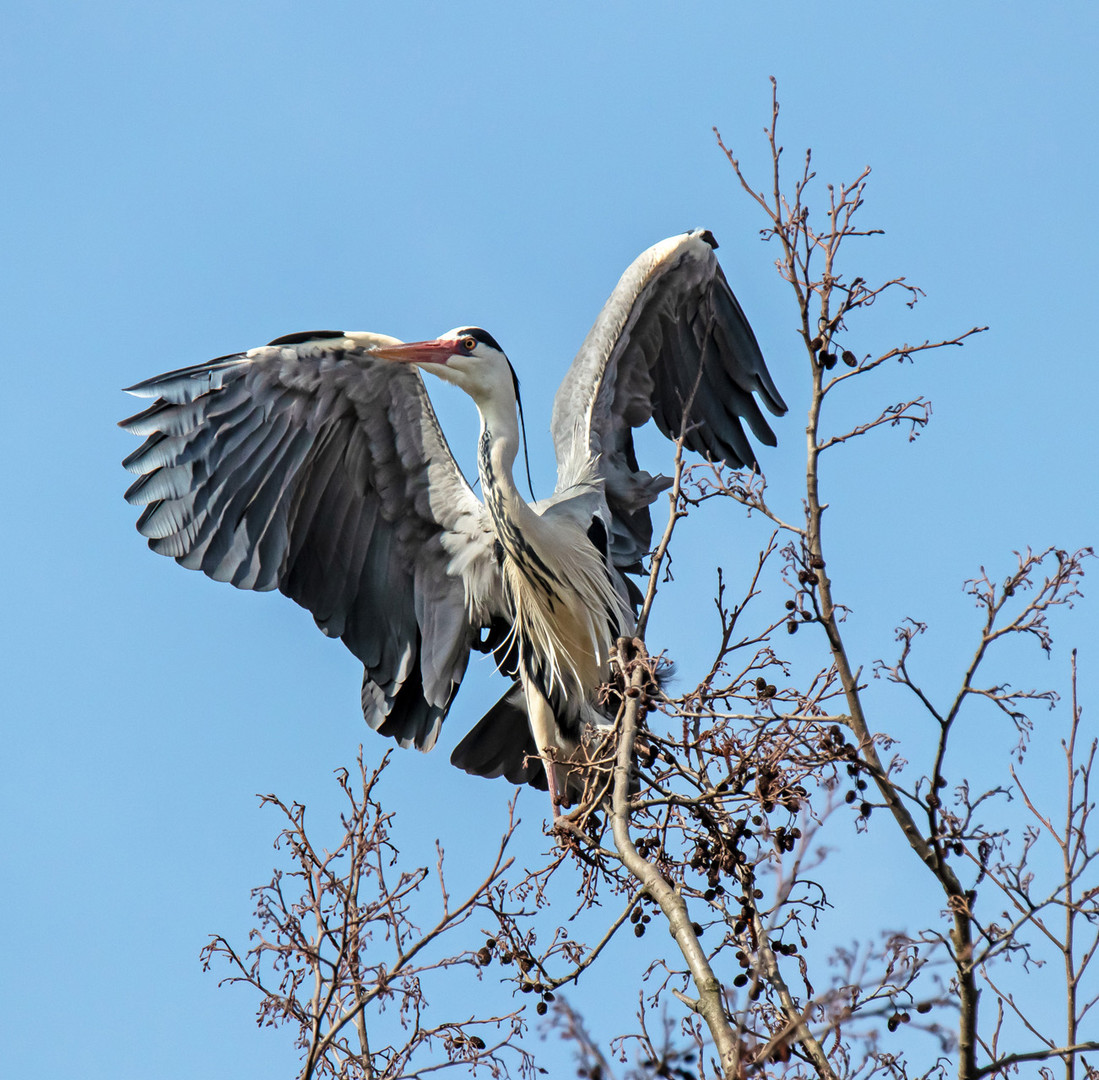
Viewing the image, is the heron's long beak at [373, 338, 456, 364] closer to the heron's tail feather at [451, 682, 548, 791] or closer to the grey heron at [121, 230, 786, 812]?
the grey heron at [121, 230, 786, 812]

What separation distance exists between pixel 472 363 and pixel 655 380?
5.18 ft

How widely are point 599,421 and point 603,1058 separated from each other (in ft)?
17.9

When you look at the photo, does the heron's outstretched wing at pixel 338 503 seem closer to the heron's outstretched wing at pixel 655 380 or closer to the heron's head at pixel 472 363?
the heron's head at pixel 472 363

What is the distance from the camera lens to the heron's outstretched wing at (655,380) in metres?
7.45

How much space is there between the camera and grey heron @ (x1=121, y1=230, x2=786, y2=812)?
645 cm

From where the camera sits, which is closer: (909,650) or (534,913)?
(909,650)

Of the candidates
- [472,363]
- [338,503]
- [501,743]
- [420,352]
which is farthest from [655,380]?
[501,743]

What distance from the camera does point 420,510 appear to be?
6922 mm

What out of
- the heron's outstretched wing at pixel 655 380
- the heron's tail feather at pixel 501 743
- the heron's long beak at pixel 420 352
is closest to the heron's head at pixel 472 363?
the heron's long beak at pixel 420 352

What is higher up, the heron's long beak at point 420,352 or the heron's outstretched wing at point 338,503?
the heron's long beak at point 420,352

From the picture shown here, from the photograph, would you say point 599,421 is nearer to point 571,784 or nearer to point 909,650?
point 571,784

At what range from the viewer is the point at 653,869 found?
326cm

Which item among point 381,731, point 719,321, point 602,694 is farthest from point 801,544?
point 719,321

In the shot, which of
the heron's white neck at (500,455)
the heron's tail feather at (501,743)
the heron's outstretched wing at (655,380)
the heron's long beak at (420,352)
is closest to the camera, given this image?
the heron's long beak at (420,352)
